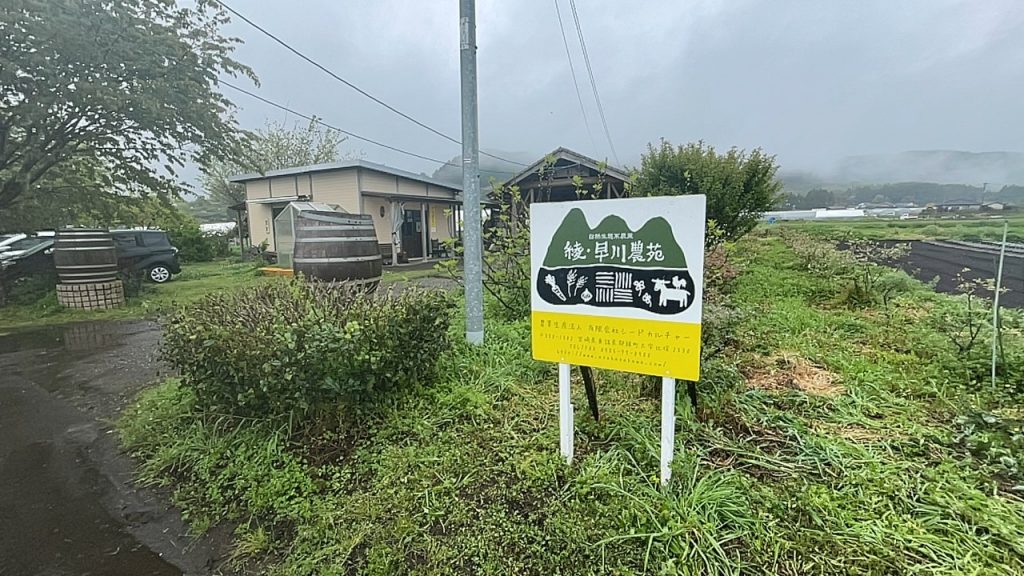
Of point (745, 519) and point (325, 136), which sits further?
point (325, 136)

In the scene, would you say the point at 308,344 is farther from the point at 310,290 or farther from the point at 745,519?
the point at 745,519

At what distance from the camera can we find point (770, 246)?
1055 centimetres

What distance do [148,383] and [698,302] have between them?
4.81m

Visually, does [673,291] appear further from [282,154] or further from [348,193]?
[282,154]

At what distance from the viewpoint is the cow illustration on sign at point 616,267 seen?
1.78 metres

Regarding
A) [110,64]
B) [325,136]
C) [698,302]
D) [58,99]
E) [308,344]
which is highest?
[325,136]

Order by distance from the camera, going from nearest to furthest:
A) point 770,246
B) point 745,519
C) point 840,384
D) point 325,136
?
point 745,519 < point 840,384 < point 770,246 < point 325,136

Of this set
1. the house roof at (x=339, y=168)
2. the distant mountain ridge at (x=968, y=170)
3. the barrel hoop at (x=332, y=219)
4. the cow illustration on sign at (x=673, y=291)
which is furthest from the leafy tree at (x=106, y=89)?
the distant mountain ridge at (x=968, y=170)

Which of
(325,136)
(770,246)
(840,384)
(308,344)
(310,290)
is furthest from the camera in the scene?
(325,136)

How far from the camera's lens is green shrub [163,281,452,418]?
7.58 feet

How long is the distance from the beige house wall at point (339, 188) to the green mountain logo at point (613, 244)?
11814mm

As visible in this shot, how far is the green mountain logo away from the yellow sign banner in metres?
0.25

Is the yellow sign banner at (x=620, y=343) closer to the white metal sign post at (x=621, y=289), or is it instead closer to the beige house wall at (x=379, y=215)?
the white metal sign post at (x=621, y=289)

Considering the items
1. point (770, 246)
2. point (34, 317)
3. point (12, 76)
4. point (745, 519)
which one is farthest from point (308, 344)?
point (770, 246)
